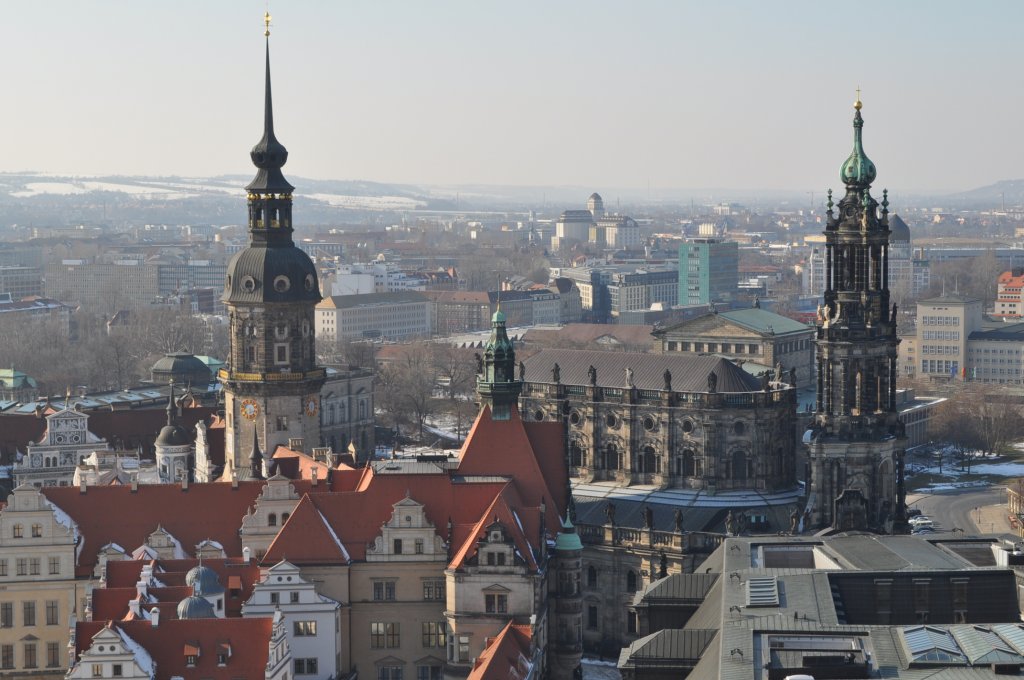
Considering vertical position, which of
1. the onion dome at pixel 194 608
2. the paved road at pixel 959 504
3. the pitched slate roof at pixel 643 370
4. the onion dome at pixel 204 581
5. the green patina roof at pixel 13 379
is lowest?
the paved road at pixel 959 504

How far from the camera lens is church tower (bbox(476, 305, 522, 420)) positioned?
98562mm

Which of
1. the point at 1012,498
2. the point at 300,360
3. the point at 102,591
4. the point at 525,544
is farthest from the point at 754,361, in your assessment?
the point at 102,591

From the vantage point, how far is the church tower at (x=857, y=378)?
101688mm

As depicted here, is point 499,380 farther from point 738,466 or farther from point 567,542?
point 738,466

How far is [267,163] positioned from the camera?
368 feet

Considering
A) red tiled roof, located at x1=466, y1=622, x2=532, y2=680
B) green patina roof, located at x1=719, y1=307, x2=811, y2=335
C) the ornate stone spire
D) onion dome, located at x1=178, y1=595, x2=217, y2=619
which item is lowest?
red tiled roof, located at x1=466, y1=622, x2=532, y2=680

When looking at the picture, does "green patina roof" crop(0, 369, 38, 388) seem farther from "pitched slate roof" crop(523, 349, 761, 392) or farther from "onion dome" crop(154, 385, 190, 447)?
"pitched slate roof" crop(523, 349, 761, 392)

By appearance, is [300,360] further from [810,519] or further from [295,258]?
[810,519]

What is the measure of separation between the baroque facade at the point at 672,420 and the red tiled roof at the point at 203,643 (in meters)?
36.1

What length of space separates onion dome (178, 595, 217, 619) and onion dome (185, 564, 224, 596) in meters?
1.41

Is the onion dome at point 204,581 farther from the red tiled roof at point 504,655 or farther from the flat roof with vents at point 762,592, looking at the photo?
the flat roof with vents at point 762,592

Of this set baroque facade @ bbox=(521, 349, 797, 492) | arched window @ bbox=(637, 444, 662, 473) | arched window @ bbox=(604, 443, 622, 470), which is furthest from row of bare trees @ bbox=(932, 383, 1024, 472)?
arched window @ bbox=(637, 444, 662, 473)

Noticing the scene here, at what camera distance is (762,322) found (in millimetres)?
157375

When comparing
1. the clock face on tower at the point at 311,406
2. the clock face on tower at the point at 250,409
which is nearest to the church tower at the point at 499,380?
the clock face on tower at the point at 311,406
